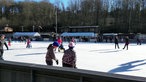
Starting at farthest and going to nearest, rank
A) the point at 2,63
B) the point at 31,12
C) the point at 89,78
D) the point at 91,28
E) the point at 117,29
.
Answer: the point at 31,12 → the point at 117,29 → the point at 91,28 → the point at 2,63 → the point at 89,78

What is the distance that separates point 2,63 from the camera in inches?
248

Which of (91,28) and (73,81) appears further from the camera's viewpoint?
(91,28)

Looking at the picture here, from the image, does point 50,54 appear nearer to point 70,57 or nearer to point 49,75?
point 70,57

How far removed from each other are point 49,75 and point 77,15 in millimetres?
92966

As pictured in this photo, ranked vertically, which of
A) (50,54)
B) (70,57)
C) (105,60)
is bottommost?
(105,60)

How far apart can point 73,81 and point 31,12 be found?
340ft

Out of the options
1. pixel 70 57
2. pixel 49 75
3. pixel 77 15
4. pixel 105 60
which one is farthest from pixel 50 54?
pixel 77 15

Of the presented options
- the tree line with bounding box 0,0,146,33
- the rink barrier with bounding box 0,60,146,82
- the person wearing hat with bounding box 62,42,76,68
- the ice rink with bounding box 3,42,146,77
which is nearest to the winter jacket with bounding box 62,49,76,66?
the person wearing hat with bounding box 62,42,76,68

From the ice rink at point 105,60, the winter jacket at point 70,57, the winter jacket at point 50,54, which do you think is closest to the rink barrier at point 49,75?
the winter jacket at point 70,57

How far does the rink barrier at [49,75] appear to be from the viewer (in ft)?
A: 14.6

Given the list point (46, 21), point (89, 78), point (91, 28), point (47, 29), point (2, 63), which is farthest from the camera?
point (46, 21)

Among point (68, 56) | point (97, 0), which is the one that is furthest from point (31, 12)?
point (68, 56)

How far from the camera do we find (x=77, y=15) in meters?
97.9

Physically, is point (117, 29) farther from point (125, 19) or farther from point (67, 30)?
point (67, 30)
